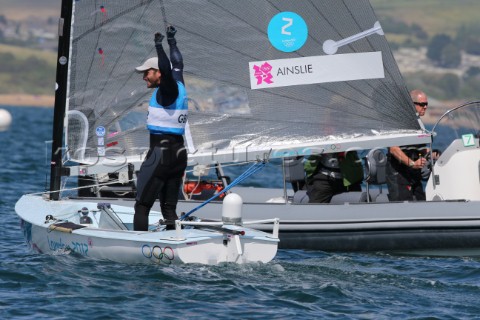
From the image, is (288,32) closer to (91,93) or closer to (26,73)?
(91,93)

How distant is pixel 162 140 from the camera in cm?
900

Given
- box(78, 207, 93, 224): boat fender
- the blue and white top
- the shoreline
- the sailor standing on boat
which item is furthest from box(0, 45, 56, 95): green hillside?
the blue and white top

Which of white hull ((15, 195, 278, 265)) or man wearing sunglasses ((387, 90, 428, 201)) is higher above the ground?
man wearing sunglasses ((387, 90, 428, 201))

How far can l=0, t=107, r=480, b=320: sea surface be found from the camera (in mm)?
7348

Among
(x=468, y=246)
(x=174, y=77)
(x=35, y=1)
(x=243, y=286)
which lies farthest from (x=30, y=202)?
(x=35, y=1)

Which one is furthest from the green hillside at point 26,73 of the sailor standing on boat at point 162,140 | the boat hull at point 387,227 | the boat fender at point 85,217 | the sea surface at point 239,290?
the sea surface at point 239,290

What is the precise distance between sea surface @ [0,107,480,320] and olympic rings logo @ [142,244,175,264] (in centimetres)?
10

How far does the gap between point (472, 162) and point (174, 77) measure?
10.7 feet

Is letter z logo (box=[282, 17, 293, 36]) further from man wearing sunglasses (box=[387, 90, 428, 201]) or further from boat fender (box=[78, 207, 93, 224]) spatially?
boat fender (box=[78, 207, 93, 224])

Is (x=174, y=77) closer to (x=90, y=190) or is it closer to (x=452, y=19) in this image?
(x=90, y=190)

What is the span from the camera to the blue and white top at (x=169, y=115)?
894 cm

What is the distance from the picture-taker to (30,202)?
1063 centimetres

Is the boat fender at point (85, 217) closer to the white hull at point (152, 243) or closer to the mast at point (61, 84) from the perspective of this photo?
the white hull at point (152, 243)

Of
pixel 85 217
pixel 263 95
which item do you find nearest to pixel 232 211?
pixel 85 217
